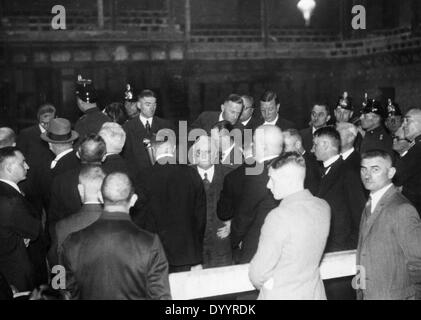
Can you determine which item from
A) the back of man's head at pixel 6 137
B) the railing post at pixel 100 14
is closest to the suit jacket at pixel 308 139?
the back of man's head at pixel 6 137

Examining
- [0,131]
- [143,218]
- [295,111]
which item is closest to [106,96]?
[295,111]

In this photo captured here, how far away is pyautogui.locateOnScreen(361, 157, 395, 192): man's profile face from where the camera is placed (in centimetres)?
332

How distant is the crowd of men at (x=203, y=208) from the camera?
108 inches

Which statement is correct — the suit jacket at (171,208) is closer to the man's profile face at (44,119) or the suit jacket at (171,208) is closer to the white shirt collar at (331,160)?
the white shirt collar at (331,160)

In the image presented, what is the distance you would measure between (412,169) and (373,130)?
1.79 meters

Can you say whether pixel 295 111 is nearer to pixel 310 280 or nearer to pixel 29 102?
pixel 29 102

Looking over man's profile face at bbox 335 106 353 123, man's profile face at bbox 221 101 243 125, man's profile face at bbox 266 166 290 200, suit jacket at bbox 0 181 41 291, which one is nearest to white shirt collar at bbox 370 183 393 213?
man's profile face at bbox 266 166 290 200

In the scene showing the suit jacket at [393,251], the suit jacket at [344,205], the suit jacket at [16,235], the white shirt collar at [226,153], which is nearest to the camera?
the suit jacket at [393,251]

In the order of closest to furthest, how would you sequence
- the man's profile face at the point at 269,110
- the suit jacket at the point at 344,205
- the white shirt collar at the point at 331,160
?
the suit jacket at the point at 344,205
the white shirt collar at the point at 331,160
the man's profile face at the point at 269,110

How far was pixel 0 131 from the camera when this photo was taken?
520 cm

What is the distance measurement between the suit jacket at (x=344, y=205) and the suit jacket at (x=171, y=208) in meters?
1.16

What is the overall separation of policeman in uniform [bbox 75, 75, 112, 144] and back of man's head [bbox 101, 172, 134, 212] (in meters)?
3.12

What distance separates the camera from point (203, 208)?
171 inches
